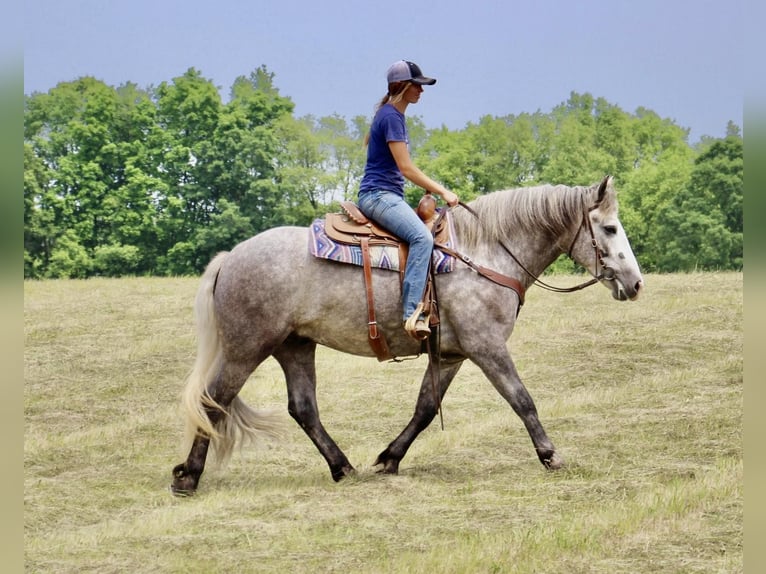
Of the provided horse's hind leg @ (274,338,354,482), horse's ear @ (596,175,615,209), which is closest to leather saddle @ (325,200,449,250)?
horse's hind leg @ (274,338,354,482)

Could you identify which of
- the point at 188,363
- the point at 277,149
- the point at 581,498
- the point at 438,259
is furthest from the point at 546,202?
the point at 277,149

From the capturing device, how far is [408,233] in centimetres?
739

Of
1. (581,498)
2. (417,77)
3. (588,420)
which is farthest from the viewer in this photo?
(588,420)

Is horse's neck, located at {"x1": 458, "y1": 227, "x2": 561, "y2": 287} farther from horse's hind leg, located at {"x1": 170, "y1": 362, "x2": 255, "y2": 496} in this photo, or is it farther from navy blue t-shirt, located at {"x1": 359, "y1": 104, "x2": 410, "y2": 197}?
horse's hind leg, located at {"x1": 170, "y1": 362, "x2": 255, "y2": 496}

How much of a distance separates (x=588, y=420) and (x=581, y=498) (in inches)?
125

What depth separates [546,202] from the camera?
7781 millimetres

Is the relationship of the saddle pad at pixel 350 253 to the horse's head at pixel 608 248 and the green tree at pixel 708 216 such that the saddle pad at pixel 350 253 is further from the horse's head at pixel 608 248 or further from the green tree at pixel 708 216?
the green tree at pixel 708 216

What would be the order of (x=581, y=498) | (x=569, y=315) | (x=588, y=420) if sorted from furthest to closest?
1. (x=569, y=315)
2. (x=588, y=420)
3. (x=581, y=498)

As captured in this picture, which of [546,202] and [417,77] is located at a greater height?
[417,77]

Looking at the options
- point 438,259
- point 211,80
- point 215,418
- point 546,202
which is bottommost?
point 215,418

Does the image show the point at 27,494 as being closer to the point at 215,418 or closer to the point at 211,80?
the point at 215,418

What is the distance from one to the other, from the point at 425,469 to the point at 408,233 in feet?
6.78

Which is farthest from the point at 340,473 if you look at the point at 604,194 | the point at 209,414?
the point at 604,194

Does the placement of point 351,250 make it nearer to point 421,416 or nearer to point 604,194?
point 421,416
